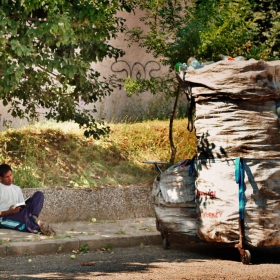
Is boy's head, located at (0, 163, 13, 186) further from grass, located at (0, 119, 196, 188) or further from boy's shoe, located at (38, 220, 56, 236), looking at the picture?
grass, located at (0, 119, 196, 188)

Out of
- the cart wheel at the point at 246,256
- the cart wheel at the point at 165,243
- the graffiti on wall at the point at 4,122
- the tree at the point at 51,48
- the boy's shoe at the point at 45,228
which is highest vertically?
the tree at the point at 51,48

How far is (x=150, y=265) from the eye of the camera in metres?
7.58

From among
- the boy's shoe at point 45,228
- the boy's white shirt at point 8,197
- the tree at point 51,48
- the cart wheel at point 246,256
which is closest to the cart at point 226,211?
the cart wheel at point 246,256

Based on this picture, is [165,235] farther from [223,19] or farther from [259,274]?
[223,19]

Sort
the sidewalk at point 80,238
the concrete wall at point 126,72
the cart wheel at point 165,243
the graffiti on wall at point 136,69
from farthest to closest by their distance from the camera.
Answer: the graffiti on wall at point 136,69, the concrete wall at point 126,72, the cart wheel at point 165,243, the sidewalk at point 80,238

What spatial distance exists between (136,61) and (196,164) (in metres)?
7.40

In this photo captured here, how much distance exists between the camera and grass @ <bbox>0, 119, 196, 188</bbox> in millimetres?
11219

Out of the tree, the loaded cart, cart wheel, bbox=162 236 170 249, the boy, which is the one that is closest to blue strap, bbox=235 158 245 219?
the loaded cart

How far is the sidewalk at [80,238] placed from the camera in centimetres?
845

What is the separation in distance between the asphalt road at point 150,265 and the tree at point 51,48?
2466 millimetres

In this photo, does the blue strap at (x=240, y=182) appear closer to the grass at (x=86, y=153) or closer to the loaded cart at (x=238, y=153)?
the loaded cart at (x=238, y=153)

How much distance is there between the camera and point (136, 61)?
15.2 metres

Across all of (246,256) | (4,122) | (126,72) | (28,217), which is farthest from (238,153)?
(126,72)

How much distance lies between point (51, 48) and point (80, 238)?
3.28 m
